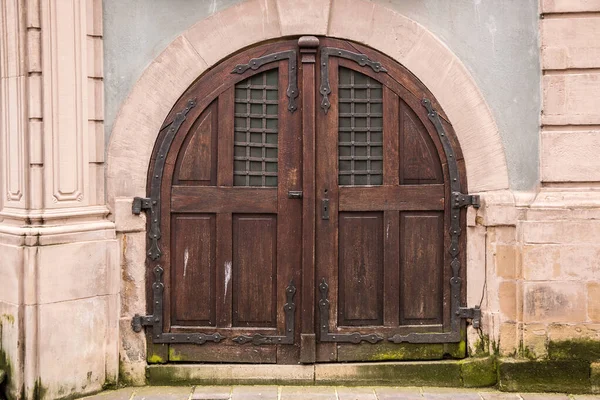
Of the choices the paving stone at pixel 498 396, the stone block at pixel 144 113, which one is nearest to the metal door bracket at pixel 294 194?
the stone block at pixel 144 113

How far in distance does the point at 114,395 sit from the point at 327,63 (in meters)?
3.02

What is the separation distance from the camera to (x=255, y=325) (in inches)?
253

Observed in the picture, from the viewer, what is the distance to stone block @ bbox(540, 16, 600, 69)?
6.12m

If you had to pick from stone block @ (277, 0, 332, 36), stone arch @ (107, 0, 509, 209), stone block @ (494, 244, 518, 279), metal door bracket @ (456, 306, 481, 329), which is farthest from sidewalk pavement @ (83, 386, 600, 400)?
stone block @ (277, 0, 332, 36)

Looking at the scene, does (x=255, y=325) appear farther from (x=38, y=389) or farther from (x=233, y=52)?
(x=233, y=52)

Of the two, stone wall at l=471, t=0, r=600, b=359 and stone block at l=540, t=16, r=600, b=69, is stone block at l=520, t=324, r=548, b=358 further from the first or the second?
stone block at l=540, t=16, r=600, b=69

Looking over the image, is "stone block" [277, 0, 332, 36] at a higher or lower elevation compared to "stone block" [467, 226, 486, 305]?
higher

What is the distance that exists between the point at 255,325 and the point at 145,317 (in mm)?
863

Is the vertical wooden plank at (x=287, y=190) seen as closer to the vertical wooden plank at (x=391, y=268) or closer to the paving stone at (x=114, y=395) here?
the vertical wooden plank at (x=391, y=268)

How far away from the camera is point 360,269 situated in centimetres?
641

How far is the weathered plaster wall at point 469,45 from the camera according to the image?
247 inches

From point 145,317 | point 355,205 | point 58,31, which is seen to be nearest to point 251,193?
point 355,205

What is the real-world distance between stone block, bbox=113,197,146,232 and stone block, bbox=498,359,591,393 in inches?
118

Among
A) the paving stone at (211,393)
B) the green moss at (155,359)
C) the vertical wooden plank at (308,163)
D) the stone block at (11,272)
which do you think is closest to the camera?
the stone block at (11,272)
